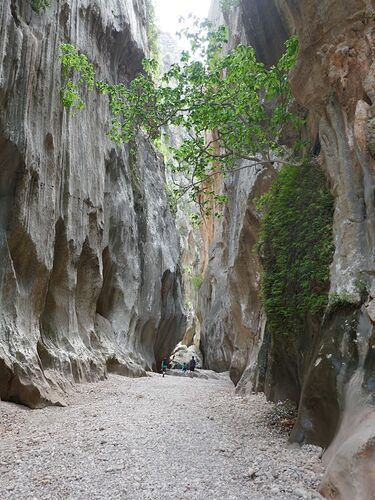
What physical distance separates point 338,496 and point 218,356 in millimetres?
30969

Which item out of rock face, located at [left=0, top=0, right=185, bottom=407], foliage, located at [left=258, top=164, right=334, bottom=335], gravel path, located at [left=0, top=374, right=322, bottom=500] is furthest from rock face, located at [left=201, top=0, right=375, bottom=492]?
rock face, located at [left=0, top=0, right=185, bottom=407]

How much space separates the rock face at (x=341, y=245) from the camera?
195 inches

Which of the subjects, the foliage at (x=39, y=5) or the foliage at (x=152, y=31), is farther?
the foliage at (x=152, y=31)

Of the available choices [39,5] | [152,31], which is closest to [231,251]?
[39,5]

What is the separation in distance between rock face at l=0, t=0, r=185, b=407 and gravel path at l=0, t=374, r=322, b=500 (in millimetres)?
2684

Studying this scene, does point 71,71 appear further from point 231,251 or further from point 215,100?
point 231,251

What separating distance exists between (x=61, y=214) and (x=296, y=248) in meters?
8.42

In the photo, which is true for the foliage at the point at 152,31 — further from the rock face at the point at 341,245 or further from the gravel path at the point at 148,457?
the gravel path at the point at 148,457

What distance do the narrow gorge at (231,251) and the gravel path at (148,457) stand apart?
0.05 m

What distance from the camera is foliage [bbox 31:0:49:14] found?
12438mm

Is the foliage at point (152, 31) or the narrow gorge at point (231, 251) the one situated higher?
the foliage at point (152, 31)

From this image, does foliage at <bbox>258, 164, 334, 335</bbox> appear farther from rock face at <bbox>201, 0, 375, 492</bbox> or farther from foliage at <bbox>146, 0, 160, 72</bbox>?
foliage at <bbox>146, 0, 160, 72</bbox>

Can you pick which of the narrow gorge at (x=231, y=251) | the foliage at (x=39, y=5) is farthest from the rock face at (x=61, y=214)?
the foliage at (x=39, y=5)

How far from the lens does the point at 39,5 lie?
12.6 m
